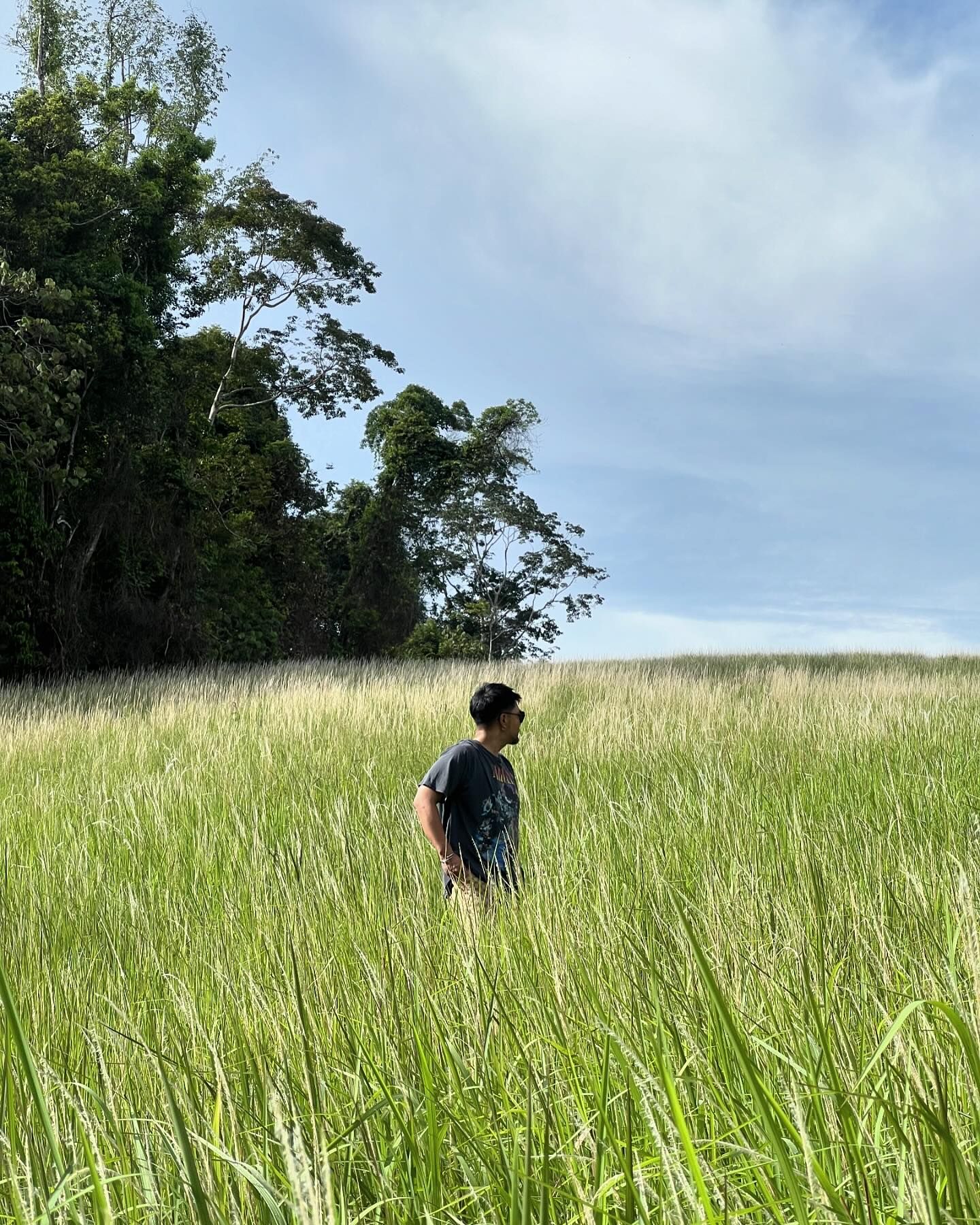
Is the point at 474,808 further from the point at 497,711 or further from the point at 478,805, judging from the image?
the point at 497,711

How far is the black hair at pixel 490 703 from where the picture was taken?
4.41 m

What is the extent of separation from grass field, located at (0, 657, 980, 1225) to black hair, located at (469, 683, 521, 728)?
637 millimetres

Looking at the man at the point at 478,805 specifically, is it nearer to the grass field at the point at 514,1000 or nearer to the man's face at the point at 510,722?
the man's face at the point at 510,722

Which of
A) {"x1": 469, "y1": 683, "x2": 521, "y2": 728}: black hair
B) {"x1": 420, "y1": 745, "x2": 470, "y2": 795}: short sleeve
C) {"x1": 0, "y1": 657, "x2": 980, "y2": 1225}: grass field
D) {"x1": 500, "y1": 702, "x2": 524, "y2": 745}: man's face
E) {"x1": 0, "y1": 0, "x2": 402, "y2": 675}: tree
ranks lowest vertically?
{"x1": 0, "y1": 657, "x2": 980, "y2": 1225}: grass field

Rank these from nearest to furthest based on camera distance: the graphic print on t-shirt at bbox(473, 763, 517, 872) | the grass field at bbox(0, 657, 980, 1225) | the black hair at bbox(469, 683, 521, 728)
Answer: the grass field at bbox(0, 657, 980, 1225), the graphic print on t-shirt at bbox(473, 763, 517, 872), the black hair at bbox(469, 683, 521, 728)

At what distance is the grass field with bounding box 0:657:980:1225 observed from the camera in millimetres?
1529

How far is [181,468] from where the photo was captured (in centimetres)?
2131

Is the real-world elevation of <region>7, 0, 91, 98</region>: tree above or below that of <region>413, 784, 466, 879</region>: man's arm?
above

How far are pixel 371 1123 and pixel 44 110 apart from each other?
71.3ft

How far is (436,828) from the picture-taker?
13.6 feet

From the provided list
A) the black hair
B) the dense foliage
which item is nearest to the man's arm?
the black hair

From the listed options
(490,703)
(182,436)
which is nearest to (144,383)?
(182,436)

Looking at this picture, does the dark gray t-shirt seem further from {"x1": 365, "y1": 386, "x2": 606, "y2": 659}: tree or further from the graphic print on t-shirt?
{"x1": 365, "y1": 386, "x2": 606, "y2": 659}: tree

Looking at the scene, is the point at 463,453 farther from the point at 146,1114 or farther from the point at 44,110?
the point at 146,1114
